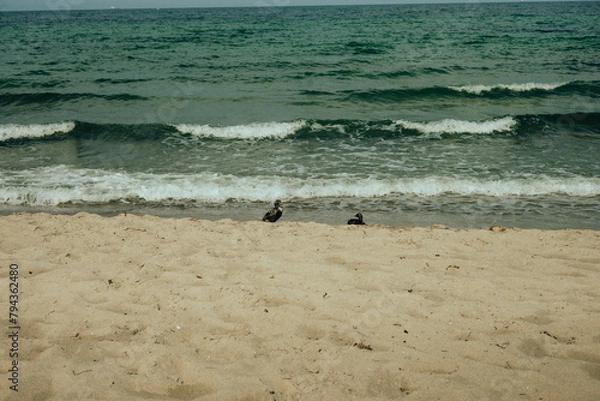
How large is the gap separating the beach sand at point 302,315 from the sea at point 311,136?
1.64 metres

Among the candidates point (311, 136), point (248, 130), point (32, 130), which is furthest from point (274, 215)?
point (32, 130)

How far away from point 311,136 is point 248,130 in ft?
5.88

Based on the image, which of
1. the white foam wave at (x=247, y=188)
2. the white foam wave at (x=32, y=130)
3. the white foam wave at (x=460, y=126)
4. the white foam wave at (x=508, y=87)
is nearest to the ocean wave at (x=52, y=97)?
the white foam wave at (x=32, y=130)

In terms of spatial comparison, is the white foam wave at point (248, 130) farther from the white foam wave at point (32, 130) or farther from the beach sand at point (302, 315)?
the beach sand at point (302, 315)

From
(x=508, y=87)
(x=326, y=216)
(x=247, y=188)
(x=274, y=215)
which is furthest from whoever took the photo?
(x=508, y=87)

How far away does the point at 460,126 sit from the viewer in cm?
1209

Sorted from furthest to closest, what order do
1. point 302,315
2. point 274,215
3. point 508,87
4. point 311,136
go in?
point 508,87 < point 311,136 < point 274,215 < point 302,315

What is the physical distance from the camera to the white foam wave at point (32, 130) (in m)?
11.6

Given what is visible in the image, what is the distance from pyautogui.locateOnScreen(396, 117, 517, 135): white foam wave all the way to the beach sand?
21.4 feet

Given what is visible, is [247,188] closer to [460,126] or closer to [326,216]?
[326,216]

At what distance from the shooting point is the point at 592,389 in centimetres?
292

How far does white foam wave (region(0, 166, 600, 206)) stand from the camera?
7742 millimetres

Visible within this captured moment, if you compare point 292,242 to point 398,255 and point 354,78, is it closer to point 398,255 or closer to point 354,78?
point 398,255

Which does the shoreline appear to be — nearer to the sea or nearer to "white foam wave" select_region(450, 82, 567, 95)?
the sea
